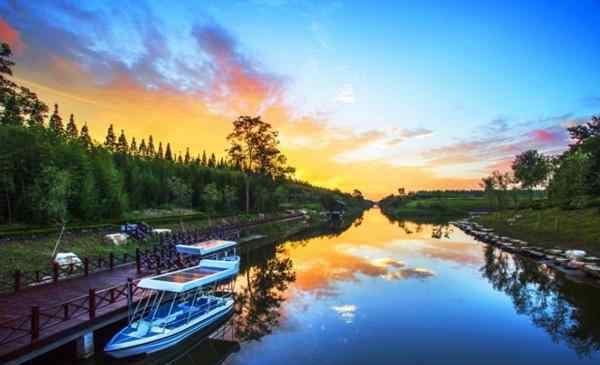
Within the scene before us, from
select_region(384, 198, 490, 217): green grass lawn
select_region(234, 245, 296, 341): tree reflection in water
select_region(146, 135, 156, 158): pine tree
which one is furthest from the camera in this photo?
select_region(146, 135, 156, 158): pine tree

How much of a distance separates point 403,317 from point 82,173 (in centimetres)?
3186

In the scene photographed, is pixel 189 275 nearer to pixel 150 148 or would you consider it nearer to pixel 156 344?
pixel 156 344

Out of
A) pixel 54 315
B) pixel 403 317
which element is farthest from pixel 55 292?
pixel 403 317

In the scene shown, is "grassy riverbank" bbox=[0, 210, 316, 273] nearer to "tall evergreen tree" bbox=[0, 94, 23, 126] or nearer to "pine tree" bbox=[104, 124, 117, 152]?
"tall evergreen tree" bbox=[0, 94, 23, 126]

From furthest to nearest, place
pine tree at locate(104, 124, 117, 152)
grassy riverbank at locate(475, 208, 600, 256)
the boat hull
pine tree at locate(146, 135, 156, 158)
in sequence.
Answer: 1. pine tree at locate(146, 135, 156, 158)
2. pine tree at locate(104, 124, 117, 152)
3. grassy riverbank at locate(475, 208, 600, 256)
4. the boat hull

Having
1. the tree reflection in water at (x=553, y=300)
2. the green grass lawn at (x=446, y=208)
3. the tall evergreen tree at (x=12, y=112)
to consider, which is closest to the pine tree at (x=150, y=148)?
the tall evergreen tree at (x=12, y=112)

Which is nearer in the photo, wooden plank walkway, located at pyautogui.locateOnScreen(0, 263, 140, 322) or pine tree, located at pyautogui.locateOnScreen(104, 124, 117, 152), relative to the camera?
wooden plank walkway, located at pyautogui.locateOnScreen(0, 263, 140, 322)

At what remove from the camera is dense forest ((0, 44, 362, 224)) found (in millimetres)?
25531

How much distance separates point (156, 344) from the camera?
11.8 m

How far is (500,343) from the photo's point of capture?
43.1ft

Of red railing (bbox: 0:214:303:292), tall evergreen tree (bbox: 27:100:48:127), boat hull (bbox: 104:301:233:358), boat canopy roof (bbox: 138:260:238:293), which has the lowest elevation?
boat hull (bbox: 104:301:233:358)

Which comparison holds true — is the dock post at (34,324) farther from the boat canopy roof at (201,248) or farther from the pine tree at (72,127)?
the pine tree at (72,127)

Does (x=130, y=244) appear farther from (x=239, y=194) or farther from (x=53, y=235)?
(x=239, y=194)

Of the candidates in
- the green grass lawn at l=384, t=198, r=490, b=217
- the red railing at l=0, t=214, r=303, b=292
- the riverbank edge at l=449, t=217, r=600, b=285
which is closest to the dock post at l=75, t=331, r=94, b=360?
the red railing at l=0, t=214, r=303, b=292
